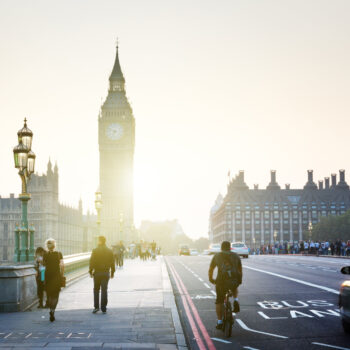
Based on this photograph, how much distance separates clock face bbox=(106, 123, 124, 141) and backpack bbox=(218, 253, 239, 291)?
12330 cm

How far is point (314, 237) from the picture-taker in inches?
5162

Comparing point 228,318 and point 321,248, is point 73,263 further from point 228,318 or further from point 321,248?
point 321,248

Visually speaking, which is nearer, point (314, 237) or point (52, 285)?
point (52, 285)

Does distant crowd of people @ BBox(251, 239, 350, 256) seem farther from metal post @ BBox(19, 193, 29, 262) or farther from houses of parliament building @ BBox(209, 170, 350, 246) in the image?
houses of parliament building @ BBox(209, 170, 350, 246)

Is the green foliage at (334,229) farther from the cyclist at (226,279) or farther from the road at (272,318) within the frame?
the cyclist at (226,279)

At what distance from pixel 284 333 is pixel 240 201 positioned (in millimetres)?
169417

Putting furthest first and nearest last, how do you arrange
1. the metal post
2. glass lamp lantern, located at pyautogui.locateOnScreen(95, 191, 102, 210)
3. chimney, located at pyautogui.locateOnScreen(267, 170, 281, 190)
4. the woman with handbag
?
chimney, located at pyautogui.locateOnScreen(267, 170, 281, 190)
glass lamp lantern, located at pyautogui.locateOnScreen(95, 191, 102, 210)
the metal post
the woman with handbag

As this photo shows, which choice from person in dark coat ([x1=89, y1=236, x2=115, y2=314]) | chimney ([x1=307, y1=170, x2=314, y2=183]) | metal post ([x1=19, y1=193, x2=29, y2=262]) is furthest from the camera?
chimney ([x1=307, y1=170, x2=314, y2=183])

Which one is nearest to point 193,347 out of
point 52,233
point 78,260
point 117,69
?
point 78,260

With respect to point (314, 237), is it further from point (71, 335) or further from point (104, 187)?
point (71, 335)

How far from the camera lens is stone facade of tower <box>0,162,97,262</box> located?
98.5 meters

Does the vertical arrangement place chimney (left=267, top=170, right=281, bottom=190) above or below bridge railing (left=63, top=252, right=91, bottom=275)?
above

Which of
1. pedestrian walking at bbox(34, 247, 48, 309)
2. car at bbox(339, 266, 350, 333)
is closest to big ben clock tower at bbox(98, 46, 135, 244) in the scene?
pedestrian walking at bbox(34, 247, 48, 309)

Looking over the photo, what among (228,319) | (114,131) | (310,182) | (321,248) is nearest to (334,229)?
(114,131)
